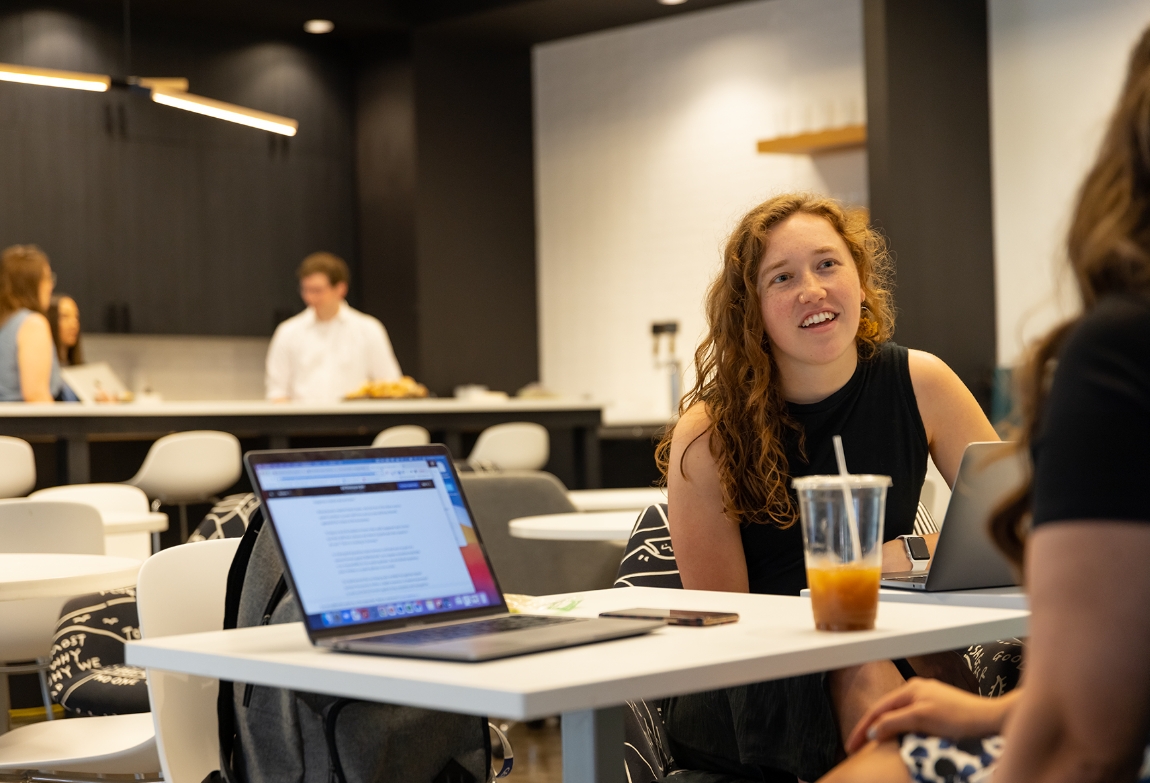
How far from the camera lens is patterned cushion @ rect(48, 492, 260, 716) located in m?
2.38

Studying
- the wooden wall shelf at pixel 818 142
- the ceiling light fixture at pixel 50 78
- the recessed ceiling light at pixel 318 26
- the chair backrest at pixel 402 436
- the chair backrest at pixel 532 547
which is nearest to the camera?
the chair backrest at pixel 532 547

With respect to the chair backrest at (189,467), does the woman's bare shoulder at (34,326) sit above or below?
above

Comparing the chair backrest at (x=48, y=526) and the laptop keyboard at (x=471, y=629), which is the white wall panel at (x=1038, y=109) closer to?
the chair backrest at (x=48, y=526)

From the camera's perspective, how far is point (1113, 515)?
757 millimetres

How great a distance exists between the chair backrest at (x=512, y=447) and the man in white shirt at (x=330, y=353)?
3.79ft

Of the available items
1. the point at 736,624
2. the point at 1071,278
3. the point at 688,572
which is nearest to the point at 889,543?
the point at 688,572

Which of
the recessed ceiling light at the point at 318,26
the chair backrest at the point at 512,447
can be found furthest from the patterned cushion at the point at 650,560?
the recessed ceiling light at the point at 318,26

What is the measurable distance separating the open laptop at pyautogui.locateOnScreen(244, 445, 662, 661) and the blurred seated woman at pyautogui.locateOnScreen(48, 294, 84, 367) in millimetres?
5008

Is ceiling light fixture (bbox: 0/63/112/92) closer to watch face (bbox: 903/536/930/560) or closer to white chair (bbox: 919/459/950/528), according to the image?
white chair (bbox: 919/459/950/528)

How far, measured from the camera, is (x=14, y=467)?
15.3 ft

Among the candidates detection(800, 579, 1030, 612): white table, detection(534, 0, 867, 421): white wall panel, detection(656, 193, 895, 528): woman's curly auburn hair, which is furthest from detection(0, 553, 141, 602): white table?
detection(534, 0, 867, 421): white wall panel

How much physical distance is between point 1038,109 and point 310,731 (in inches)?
239

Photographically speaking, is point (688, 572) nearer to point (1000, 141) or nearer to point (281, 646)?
point (281, 646)

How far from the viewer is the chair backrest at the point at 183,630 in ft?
5.61
